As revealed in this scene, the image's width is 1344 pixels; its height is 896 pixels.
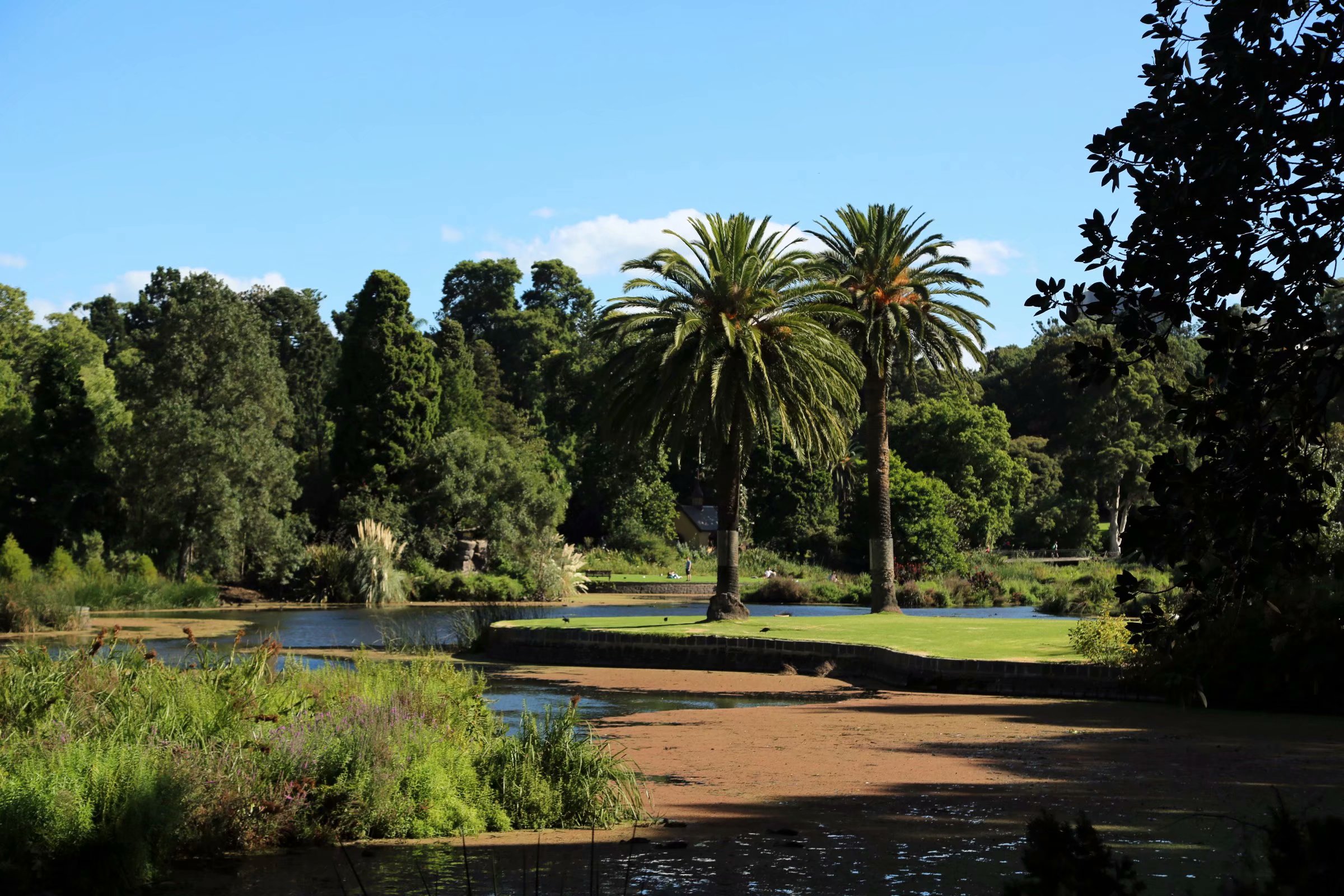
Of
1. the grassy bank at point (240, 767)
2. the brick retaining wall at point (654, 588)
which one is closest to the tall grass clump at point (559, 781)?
the grassy bank at point (240, 767)

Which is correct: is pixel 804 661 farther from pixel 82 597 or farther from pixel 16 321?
pixel 16 321

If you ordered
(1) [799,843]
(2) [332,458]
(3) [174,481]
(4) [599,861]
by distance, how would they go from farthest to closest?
(2) [332,458] → (3) [174,481] → (1) [799,843] → (4) [599,861]

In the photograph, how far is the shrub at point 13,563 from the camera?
35062 millimetres

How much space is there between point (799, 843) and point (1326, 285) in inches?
190

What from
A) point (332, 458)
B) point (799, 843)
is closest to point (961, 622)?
point (799, 843)

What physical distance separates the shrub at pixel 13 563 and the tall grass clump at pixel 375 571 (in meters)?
10.3

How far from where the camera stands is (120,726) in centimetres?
894

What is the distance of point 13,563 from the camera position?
35.4 meters

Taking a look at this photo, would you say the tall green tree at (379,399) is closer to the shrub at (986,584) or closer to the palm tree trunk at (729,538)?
the shrub at (986,584)

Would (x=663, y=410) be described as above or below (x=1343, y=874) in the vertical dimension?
above

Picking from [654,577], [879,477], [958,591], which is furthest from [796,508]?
[879,477]

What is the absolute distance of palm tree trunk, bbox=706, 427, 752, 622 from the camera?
2858cm

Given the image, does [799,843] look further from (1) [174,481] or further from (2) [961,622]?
(1) [174,481]

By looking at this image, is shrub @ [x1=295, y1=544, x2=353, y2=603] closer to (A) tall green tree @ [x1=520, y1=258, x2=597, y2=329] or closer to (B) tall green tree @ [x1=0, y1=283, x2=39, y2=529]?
(B) tall green tree @ [x1=0, y1=283, x2=39, y2=529]
